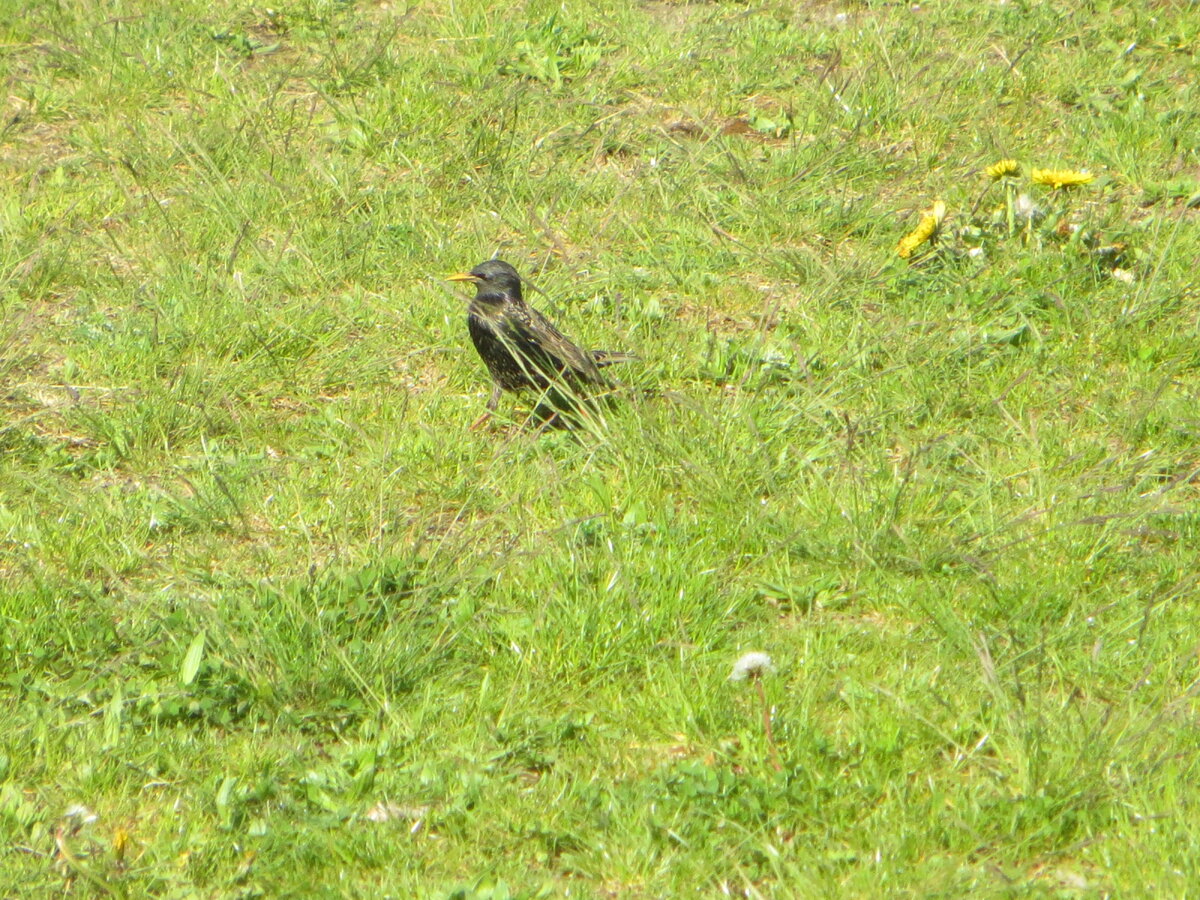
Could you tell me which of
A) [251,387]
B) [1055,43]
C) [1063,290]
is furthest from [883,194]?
[251,387]

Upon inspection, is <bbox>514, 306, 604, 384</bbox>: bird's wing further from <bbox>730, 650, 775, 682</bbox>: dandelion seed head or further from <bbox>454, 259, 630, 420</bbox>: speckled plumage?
<bbox>730, 650, 775, 682</bbox>: dandelion seed head

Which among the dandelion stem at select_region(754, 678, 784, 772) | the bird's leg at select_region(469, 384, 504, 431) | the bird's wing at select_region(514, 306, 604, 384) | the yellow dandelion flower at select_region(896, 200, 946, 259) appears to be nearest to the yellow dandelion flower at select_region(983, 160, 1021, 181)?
the yellow dandelion flower at select_region(896, 200, 946, 259)

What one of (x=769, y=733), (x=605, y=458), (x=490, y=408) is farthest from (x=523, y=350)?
(x=769, y=733)

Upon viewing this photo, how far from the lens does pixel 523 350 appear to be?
18.2 feet

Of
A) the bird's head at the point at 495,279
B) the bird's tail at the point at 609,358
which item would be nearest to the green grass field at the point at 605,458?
the bird's tail at the point at 609,358

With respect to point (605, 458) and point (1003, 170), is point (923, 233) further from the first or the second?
point (605, 458)

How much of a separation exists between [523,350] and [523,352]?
15mm

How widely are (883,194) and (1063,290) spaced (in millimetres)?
1180

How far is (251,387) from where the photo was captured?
221 inches

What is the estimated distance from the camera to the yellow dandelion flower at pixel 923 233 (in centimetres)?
617

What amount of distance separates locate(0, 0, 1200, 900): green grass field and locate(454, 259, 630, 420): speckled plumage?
0.17 m

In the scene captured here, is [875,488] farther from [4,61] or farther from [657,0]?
[4,61]

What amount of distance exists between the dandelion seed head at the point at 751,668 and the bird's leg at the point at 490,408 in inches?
70.7

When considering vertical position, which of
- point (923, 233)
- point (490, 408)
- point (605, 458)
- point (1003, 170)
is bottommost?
point (490, 408)
